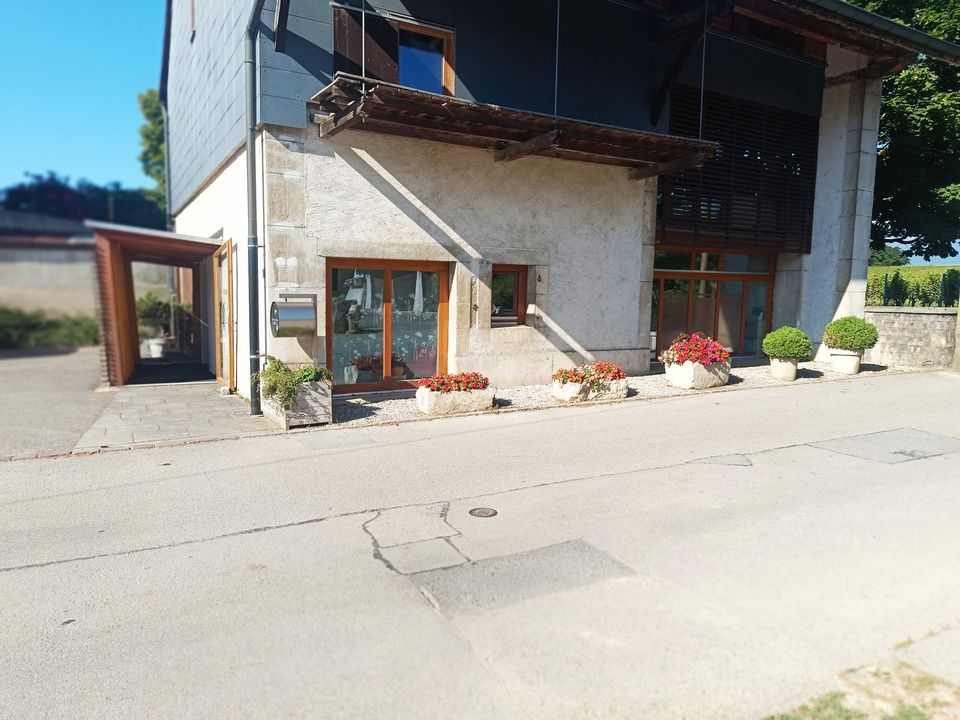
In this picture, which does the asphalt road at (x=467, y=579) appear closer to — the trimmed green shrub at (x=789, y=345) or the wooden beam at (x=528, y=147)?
the wooden beam at (x=528, y=147)

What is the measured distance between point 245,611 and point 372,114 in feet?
25.1

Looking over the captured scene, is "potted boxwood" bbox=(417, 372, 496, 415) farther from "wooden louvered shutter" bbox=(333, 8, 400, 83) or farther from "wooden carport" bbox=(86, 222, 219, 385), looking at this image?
"wooden louvered shutter" bbox=(333, 8, 400, 83)

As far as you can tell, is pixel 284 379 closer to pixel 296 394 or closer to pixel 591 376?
pixel 296 394

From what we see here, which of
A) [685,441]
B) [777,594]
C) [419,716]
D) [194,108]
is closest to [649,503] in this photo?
[777,594]

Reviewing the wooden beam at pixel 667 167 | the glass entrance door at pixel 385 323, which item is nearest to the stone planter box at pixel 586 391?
the glass entrance door at pixel 385 323

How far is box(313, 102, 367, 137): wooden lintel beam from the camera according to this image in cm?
951

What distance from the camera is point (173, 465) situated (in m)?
7.52

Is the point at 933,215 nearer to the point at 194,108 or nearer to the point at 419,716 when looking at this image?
the point at 194,108

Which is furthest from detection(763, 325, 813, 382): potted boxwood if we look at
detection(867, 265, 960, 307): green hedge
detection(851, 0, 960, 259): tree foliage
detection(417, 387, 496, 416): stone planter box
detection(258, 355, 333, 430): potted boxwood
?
detection(258, 355, 333, 430): potted boxwood

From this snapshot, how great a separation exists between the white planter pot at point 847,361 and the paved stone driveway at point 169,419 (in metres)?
13.0

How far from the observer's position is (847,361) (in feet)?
50.5

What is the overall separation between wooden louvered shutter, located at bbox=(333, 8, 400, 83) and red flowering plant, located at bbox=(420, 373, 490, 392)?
16.5 ft

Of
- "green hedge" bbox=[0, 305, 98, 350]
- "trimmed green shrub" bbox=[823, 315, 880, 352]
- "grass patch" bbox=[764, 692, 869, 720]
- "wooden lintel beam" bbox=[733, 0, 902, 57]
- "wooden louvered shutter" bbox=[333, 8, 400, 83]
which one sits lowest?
"grass patch" bbox=[764, 692, 869, 720]

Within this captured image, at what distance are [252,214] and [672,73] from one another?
28.9ft
